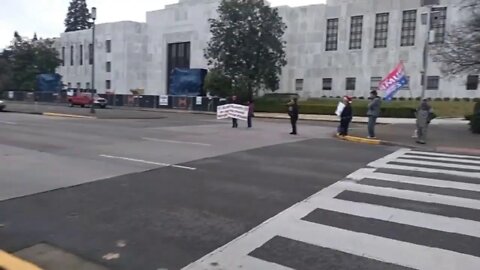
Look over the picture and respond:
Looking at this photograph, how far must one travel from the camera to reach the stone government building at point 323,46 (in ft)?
144

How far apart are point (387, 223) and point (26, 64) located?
2929 inches

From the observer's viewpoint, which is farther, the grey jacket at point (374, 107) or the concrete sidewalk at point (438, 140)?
the grey jacket at point (374, 107)

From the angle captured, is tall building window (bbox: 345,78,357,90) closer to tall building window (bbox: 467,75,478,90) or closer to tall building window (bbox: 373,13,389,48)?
tall building window (bbox: 373,13,389,48)

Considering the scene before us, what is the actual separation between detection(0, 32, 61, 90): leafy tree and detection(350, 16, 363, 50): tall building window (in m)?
48.3

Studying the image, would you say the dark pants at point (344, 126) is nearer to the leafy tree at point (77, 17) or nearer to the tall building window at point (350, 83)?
the tall building window at point (350, 83)

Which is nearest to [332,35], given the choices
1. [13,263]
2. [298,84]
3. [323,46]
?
[323,46]

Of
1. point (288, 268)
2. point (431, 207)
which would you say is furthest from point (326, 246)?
point (431, 207)

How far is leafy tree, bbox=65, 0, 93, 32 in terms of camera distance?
108m

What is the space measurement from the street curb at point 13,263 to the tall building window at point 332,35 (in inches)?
1889

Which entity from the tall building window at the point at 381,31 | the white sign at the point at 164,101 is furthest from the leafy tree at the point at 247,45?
the tall building window at the point at 381,31

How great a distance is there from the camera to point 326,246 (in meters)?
4.64

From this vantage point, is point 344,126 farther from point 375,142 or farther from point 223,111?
point 223,111

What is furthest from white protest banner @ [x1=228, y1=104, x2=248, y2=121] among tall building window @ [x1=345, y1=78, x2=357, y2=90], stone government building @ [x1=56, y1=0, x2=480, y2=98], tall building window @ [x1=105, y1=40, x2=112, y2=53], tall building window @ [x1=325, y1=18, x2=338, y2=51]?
tall building window @ [x1=105, y1=40, x2=112, y2=53]

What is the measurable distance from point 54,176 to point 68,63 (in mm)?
76516
